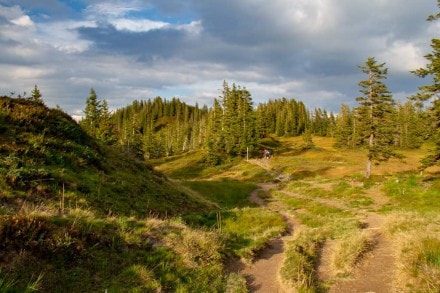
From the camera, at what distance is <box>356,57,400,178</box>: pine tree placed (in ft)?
151

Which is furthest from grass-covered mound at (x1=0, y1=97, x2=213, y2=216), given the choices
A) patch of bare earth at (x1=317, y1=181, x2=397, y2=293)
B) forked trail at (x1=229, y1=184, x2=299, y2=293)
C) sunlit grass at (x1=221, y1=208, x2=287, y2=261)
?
patch of bare earth at (x1=317, y1=181, x2=397, y2=293)

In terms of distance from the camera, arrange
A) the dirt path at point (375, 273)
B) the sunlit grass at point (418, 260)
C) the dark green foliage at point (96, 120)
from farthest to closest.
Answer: the dark green foliage at point (96, 120), the dirt path at point (375, 273), the sunlit grass at point (418, 260)

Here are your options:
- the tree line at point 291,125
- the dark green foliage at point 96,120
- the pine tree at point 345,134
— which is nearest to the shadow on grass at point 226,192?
the tree line at point 291,125

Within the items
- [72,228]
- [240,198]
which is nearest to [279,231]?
[72,228]

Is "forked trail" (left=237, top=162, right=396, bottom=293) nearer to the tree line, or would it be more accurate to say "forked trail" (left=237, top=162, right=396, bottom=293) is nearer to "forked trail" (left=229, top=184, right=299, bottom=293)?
"forked trail" (left=229, top=184, right=299, bottom=293)

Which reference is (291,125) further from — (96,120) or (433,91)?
(433,91)

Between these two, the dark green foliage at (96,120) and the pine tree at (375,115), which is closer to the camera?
the pine tree at (375,115)

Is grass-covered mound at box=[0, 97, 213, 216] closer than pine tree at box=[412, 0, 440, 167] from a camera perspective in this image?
Yes

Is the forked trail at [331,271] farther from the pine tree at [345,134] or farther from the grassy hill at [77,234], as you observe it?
the pine tree at [345,134]

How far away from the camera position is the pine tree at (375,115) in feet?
151

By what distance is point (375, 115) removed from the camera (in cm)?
4666

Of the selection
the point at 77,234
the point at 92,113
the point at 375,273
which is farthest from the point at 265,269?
the point at 92,113

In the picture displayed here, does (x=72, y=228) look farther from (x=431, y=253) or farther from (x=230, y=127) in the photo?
(x=230, y=127)

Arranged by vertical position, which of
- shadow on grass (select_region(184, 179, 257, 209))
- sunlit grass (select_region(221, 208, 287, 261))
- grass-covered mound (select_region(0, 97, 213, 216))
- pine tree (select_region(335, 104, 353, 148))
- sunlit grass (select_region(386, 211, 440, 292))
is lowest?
shadow on grass (select_region(184, 179, 257, 209))
